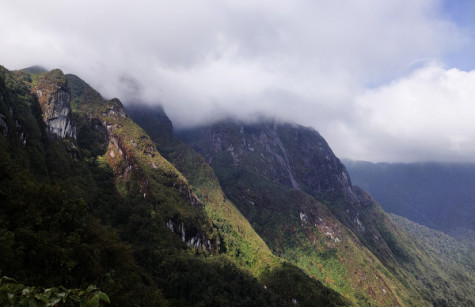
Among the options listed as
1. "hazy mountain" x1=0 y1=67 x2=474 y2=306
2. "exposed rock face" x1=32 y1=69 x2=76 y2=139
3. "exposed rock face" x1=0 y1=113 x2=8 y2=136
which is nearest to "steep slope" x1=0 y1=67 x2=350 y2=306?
"hazy mountain" x1=0 y1=67 x2=474 y2=306

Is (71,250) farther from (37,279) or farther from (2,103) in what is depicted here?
(2,103)

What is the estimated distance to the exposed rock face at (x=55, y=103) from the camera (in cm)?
12200

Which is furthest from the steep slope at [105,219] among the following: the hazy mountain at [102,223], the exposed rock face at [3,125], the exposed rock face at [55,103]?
the exposed rock face at [3,125]

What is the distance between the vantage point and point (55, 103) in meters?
127

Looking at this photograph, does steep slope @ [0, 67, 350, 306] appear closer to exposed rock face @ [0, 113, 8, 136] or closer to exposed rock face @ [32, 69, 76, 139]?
exposed rock face @ [32, 69, 76, 139]

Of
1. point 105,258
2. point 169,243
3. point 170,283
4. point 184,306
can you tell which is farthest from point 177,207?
point 105,258

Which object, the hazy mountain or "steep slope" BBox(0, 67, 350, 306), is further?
"steep slope" BBox(0, 67, 350, 306)

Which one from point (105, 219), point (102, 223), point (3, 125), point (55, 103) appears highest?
point (55, 103)

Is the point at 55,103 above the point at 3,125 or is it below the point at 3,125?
above

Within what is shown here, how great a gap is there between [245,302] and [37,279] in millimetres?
101651

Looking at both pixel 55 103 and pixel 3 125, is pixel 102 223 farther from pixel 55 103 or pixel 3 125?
pixel 55 103

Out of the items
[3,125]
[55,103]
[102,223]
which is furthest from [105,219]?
[55,103]

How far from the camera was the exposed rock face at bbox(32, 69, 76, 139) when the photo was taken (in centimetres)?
12200

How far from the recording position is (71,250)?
83.4 ft
